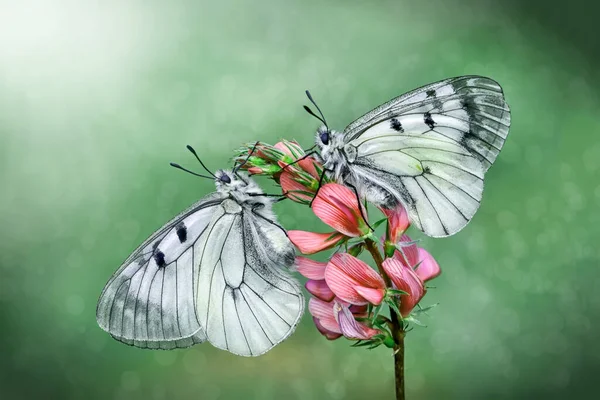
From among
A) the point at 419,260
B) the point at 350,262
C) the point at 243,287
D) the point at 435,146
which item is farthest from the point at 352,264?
the point at 243,287

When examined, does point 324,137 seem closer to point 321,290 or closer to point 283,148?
point 283,148

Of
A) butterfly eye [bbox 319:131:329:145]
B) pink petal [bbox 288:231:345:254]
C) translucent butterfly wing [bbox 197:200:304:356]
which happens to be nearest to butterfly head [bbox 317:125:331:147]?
butterfly eye [bbox 319:131:329:145]

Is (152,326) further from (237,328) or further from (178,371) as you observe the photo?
(178,371)

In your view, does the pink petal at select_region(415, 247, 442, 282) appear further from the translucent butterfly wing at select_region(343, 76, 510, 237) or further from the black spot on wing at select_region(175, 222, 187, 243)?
the black spot on wing at select_region(175, 222, 187, 243)

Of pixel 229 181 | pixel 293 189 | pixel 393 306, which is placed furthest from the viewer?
pixel 229 181
